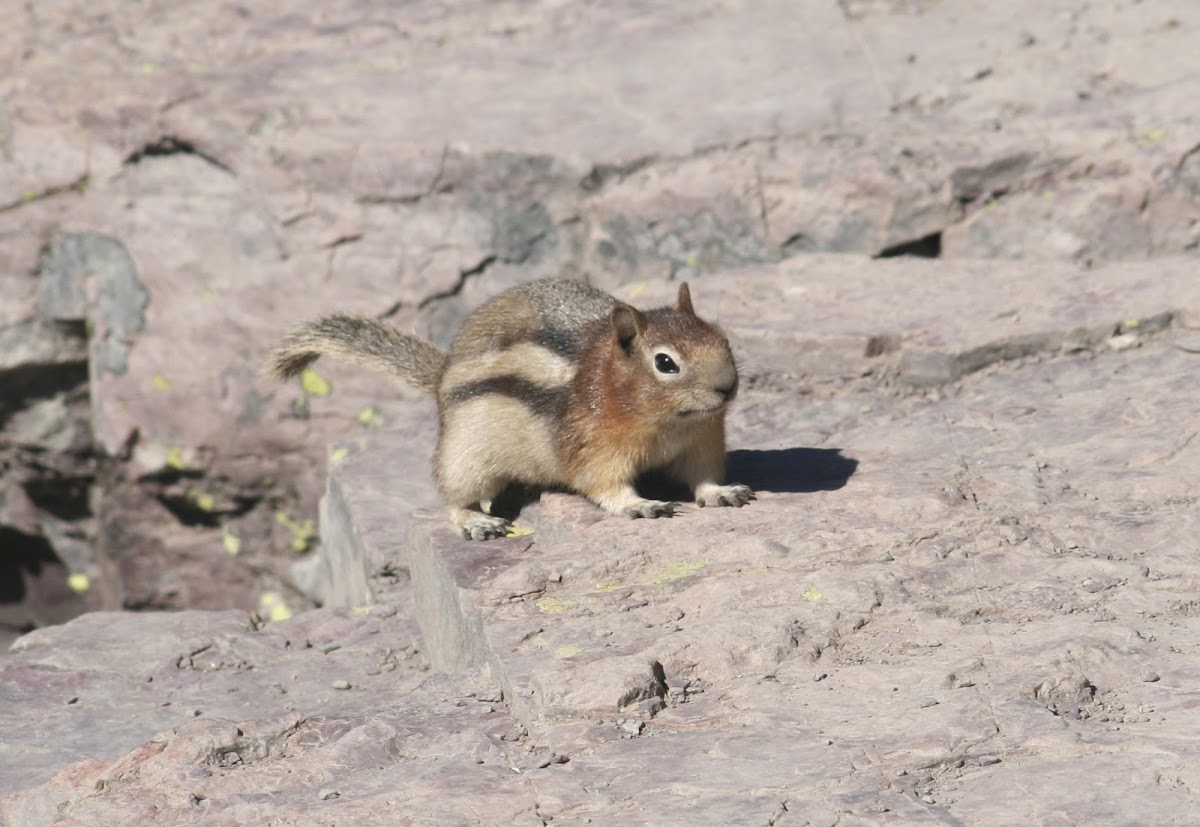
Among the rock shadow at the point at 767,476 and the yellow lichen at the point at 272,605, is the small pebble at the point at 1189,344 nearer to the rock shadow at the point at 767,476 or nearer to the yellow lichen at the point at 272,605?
the rock shadow at the point at 767,476

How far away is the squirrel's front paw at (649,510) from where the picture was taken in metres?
5.21

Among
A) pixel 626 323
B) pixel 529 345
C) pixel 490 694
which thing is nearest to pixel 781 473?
pixel 626 323

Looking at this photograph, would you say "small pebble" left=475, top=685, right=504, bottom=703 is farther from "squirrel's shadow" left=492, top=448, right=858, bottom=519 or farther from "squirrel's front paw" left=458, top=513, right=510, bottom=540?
"squirrel's shadow" left=492, top=448, right=858, bottom=519

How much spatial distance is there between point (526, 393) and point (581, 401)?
253 mm

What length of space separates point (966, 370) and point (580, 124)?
10.0 feet

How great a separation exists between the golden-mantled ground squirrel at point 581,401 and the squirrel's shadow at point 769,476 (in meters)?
0.13

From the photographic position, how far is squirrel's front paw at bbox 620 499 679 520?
17.1 ft

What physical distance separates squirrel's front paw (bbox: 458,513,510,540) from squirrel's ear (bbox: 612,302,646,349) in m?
0.79

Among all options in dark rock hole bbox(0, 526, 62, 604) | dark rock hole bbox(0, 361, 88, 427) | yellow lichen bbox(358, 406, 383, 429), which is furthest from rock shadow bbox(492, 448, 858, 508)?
dark rock hole bbox(0, 526, 62, 604)

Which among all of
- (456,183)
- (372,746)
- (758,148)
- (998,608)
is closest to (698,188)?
(758,148)

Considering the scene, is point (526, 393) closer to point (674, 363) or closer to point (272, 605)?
point (674, 363)

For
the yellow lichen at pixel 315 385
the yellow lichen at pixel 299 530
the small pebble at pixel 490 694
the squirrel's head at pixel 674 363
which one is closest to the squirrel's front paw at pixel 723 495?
the squirrel's head at pixel 674 363

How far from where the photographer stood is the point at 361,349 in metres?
6.11

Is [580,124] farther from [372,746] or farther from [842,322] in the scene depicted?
[372,746]
